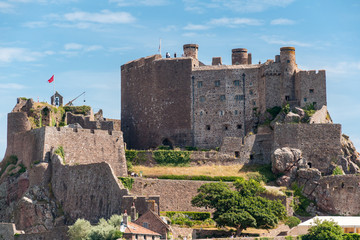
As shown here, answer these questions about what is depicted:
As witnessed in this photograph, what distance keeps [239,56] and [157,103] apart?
10.4 metres

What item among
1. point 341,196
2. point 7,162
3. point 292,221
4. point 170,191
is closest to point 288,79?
point 341,196

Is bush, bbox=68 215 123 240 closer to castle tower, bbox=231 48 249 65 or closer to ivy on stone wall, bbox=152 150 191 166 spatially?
ivy on stone wall, bbox=152 150 191 166

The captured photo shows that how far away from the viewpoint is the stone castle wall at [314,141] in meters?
103

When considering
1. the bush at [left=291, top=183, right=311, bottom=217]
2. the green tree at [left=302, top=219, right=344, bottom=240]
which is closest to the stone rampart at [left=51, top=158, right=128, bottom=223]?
the green tree at [left=302, top=219, right=344, bottom=240]

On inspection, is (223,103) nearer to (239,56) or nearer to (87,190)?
(239,56)

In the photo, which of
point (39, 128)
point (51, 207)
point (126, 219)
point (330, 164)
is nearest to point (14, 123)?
point (39, 128)

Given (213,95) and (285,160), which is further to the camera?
(213,95)

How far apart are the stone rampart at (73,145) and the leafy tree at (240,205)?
35.9 feet

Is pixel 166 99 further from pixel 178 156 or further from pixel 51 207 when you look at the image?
pixel 51 207

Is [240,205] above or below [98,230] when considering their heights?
above

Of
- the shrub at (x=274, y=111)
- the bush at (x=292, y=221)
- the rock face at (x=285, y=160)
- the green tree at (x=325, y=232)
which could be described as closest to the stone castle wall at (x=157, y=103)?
the shrub at (x=274, y=111)

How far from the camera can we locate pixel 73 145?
9769cm

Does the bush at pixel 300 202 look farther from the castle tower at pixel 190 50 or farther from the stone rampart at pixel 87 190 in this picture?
the castle tower at pixel 190 50

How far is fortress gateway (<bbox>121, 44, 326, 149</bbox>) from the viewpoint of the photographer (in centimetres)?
10812
